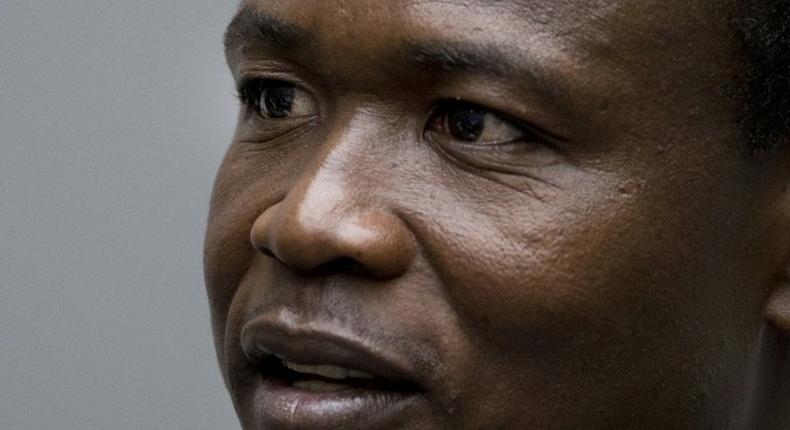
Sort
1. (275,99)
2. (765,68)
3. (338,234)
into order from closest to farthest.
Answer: (338,234) < (765,68) < (275,99)

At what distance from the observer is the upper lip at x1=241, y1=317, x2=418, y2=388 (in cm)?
174

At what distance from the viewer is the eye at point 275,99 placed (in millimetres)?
1940

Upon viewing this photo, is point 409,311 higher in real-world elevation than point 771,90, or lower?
lower

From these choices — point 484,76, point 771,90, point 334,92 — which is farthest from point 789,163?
point 334,92

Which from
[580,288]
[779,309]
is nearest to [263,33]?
[580,288]

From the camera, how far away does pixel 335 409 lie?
179 cm

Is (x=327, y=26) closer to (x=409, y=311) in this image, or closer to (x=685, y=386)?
(x=409, y=311)

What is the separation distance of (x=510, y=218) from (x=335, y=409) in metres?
0.30

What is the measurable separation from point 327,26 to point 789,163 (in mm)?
608

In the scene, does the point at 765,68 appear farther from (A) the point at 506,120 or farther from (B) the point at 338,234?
(B) the point at 338,234

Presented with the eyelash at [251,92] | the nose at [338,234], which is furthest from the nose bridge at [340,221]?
the eyelash at [251,92]

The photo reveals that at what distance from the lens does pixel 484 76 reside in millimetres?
1774

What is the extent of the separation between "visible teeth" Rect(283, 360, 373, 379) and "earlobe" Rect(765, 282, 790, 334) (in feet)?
1.71

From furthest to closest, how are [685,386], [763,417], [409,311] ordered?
[763,417] < [685,386] < [409,311]
